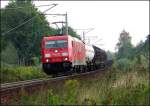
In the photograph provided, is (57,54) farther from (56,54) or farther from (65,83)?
(65,83)

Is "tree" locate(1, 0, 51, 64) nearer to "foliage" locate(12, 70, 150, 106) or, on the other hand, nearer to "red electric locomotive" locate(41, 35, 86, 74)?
"red electric locomotive" locate(41, 35, 86, 74)

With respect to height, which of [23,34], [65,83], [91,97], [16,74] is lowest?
[91,97]

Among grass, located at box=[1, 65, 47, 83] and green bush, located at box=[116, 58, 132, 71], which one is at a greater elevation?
green bush, located at box=[116, 58, 132, 71]

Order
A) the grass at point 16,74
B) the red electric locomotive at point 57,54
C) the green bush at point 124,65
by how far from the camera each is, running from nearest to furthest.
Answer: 1. the red electric locomotive at point 57,54
2. the grass at point 16,74
3. the green bush at point 124,65

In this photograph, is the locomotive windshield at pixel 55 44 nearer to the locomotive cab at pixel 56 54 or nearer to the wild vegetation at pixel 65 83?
the locomotive cab at pixel 56 54

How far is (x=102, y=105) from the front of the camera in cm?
1266

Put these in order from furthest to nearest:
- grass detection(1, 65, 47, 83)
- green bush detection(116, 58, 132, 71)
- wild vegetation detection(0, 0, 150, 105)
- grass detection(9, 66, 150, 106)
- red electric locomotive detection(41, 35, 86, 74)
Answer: green bush detection(116, 58, 132, 71)
grass detection(1, 65, 47, 83)
red electric locomotive detection(41, 35, 86, 74)
wild vegetation detection(0, 0, 150, 105)
grass detection(9, 66, 150, 106)

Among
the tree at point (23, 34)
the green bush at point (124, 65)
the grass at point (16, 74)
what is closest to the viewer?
the grass at point (16, 74)

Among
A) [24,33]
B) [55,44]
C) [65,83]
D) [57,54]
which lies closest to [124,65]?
[24,33]

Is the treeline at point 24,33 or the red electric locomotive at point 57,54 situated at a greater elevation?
the treeline at point 24,33

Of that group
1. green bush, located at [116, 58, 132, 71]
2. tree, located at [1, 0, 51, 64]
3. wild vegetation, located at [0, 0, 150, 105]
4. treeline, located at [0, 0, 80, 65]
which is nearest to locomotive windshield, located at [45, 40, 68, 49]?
wild vegetation, located at [0, 0, 150, 105]

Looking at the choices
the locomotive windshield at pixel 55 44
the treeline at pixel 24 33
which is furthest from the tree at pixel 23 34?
the locomotive windshield at pixel 55 44

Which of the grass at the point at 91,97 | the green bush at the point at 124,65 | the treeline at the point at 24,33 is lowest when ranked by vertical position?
the grass at the point at 91,97

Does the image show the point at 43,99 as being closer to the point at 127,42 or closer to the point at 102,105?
the point at 102,105
